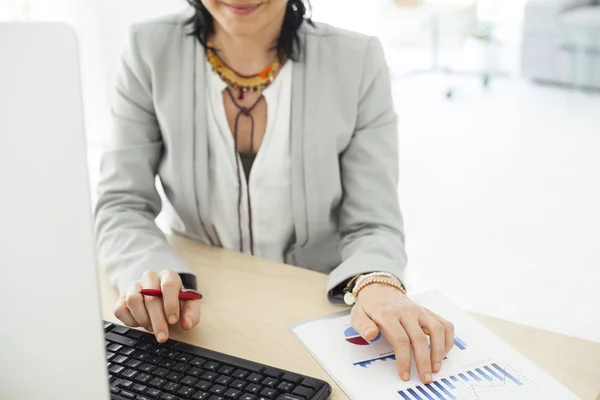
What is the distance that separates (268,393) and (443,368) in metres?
0.23

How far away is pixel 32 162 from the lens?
Answer: 0.53m

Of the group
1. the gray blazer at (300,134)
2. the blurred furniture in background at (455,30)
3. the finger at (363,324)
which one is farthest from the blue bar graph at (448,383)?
the blurred furniture in background at (455,30)

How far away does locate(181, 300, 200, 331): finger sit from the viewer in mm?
970

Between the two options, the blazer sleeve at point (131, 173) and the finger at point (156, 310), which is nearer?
the finger at point (156, 310)

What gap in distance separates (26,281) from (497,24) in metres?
5.81

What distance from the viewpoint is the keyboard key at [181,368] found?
86 cm

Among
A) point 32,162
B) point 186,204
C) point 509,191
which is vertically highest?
point 32,162

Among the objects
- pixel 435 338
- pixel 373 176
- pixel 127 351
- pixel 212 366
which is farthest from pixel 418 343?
pixel 373 176

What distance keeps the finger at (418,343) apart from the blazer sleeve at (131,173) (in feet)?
1.38

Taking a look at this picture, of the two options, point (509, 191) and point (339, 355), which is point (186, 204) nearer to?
point (339, 355)

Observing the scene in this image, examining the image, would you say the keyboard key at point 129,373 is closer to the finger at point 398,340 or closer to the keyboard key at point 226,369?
the keyboard key at point 226,369

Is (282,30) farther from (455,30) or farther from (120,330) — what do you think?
(455,30)

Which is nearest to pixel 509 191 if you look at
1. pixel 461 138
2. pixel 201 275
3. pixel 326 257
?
pixel 461 138

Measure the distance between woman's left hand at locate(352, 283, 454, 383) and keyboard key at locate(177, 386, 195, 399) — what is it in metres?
0.24
